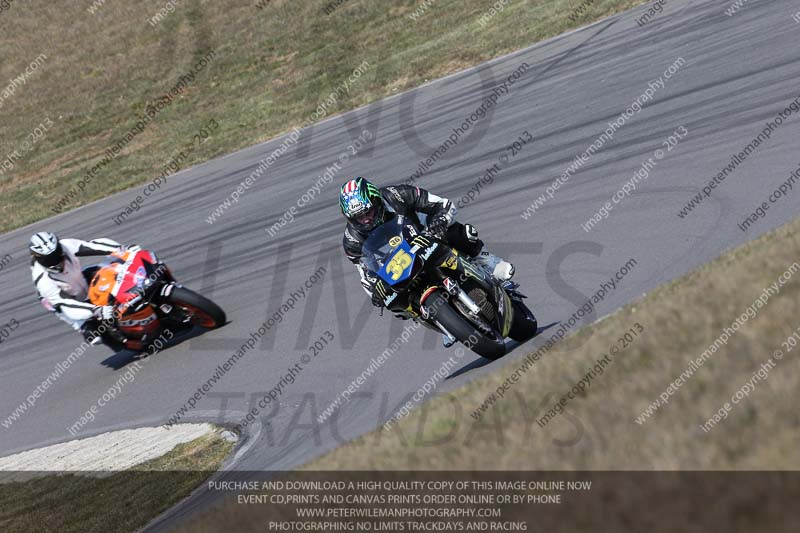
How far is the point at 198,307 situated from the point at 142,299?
735 millimetres

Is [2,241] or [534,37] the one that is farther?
[2,241]

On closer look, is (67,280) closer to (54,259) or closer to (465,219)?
(54,259)

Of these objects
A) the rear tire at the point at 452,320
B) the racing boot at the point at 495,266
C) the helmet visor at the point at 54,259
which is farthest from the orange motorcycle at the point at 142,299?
the rear tire at the point at 452,320

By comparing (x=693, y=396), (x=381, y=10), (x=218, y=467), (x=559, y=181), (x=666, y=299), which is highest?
(x=693, y=396)

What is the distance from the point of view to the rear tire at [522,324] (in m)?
9.69

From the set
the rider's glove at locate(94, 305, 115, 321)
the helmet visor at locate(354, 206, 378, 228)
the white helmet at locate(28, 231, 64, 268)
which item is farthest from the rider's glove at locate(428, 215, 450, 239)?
the white helmet at locate(28, 231, 64, 268)

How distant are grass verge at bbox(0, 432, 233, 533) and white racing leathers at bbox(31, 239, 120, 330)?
2678 millimetres

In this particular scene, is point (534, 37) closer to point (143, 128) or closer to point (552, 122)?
point (552, 122)

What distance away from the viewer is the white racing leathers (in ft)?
43.8

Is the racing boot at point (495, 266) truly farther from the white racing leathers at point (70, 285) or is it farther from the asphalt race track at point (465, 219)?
the white racing leathers at point (70, 285)

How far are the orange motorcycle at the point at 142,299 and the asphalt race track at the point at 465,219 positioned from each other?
0.41 metres

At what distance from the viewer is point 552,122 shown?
16.6 meters

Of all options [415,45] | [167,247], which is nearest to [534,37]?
[415,45]

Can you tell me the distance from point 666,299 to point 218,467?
4765mm
